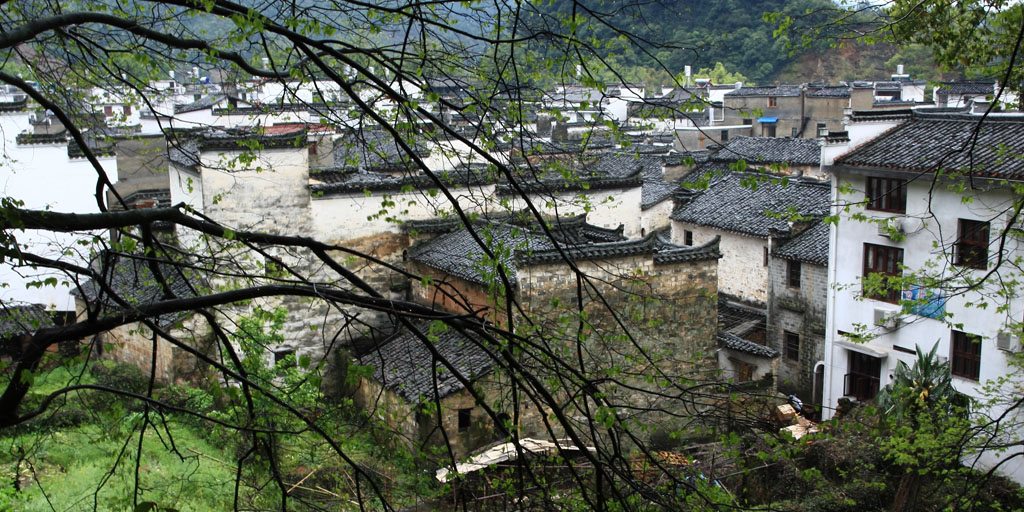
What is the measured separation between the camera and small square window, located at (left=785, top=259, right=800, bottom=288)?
61.2ft

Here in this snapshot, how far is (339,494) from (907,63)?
177ft

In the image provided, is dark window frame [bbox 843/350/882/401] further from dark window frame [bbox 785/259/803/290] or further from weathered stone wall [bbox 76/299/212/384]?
weathered stone wall [bbox 76/299/212/384]

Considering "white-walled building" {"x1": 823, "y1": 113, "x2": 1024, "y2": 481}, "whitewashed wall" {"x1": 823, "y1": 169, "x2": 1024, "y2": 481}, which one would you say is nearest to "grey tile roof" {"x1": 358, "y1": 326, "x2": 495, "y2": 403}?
"whitewashed wall" {"x1": 823, "y1": 169, "x2": 1024, "y2": 481}

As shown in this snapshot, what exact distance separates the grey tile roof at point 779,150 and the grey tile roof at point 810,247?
31.7ft

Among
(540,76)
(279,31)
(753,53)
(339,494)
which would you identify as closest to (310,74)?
(279,31)

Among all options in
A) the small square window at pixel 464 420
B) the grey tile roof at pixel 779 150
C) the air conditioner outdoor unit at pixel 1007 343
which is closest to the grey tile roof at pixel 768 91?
the grey tile roof at pixel 779 150

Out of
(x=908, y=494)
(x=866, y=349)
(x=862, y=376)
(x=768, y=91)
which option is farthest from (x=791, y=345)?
(x=768, y=91)

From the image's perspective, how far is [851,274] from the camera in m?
15.8

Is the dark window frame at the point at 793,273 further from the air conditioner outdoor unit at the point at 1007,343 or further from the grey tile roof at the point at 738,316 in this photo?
the air conditioner outdoor unit at the point at 1007,343

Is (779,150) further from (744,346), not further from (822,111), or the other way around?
(744,346)

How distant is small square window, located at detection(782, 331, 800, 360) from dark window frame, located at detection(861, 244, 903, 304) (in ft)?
12.0

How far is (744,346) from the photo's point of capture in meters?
17.5

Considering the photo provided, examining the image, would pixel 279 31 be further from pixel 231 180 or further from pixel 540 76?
pixel 231 180

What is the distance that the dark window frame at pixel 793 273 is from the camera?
1862cm
